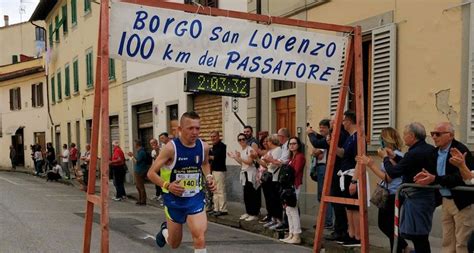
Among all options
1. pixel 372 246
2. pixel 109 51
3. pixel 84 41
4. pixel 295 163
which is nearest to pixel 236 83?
pixel 295 163

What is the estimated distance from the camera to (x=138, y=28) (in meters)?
4.77

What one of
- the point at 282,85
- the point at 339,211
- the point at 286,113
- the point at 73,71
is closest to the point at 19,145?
the point at 73,71

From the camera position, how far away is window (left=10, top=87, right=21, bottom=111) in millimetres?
38156

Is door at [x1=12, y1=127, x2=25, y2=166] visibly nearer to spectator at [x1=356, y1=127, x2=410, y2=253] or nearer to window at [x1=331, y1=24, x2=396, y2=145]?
window at [x1=331, y1=24, x2=396, y2=145]

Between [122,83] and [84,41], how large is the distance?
5.97 metres

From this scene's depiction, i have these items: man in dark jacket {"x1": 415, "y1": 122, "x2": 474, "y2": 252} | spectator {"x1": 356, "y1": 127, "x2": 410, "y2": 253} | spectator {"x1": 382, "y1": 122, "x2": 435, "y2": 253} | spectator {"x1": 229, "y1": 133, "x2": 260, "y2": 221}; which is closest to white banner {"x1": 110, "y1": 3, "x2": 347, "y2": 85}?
spectator {"x1": 356, "y1": 127, "x2": 410, "y2": 253}

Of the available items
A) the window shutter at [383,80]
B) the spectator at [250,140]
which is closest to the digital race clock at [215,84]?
the spectator at [250,140]

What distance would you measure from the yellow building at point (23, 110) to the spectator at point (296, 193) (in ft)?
97.7

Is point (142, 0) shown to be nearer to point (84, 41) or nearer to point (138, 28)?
point (138, 28)

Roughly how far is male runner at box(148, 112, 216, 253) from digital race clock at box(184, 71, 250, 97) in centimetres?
455

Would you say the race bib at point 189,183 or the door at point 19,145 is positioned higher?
the race bib at point 189,183

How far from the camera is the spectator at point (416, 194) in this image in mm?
5387

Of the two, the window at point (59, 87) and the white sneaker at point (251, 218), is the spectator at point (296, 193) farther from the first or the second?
the window at point (59, 87)

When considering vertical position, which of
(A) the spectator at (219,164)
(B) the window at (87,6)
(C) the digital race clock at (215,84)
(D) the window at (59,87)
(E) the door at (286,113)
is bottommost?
(A) the spectator at (219,164)
